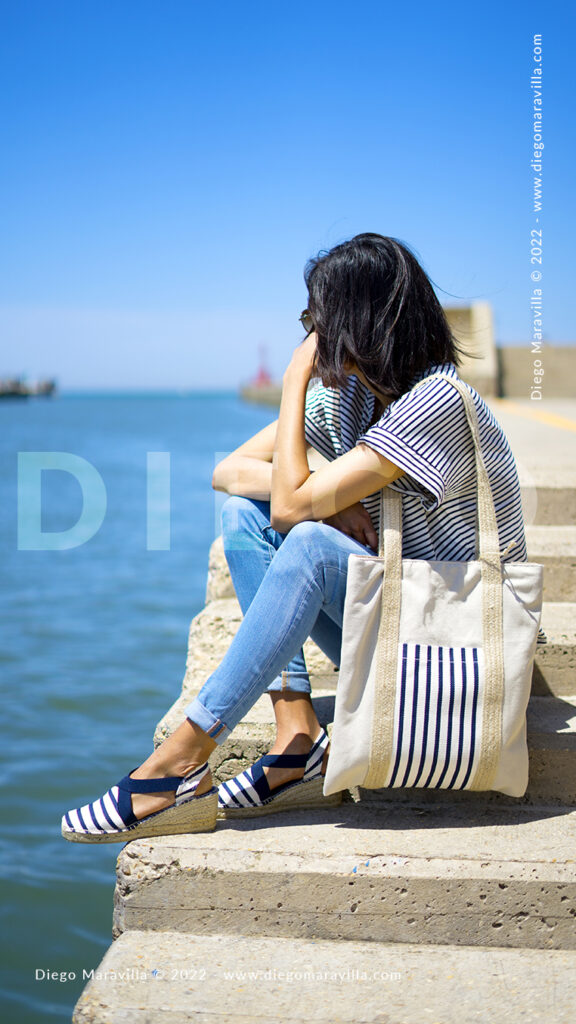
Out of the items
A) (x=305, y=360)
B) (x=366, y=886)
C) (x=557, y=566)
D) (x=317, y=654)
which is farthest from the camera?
(x=557, y=566)

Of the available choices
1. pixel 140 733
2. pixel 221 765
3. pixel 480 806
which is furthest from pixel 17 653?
pixel 480 806

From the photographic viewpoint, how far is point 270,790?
2209 millimetres

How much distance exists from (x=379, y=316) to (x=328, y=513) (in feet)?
1.53

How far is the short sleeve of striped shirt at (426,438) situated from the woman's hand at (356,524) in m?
0.14

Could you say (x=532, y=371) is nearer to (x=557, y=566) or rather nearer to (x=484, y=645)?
(x=557, y=566)

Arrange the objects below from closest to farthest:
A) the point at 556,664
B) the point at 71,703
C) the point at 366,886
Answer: the point at 366,886 < the point at 556,664 < the point at 71,703

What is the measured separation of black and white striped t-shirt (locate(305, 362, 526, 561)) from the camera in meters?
2.02

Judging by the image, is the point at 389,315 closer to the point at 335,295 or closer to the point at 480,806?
the point at 335,295

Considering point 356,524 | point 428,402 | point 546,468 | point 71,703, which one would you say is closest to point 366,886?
point 356,524

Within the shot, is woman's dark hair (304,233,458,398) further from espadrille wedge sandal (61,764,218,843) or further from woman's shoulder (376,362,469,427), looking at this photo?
espadrille wedge sandal (61,764,218,843)

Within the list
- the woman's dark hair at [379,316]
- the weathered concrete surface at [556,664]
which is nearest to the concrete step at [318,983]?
the weathered concrete surface at [556,664]

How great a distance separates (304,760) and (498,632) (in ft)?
1.93

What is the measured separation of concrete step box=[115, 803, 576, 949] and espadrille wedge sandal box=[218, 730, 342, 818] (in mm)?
123

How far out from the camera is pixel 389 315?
2.13 metres
